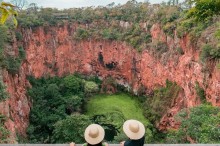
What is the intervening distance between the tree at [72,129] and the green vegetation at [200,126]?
5.55 m

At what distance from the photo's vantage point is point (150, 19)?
3047 centimetres

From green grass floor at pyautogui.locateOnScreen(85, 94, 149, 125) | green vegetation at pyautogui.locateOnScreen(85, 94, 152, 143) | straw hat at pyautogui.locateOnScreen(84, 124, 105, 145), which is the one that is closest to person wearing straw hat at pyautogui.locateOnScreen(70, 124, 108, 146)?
straw hat at pyautogui.locateOnScreen(84, 124, 105, 145)

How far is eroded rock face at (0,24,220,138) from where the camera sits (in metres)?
21.2

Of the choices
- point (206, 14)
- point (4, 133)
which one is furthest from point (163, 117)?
point (206, 14)

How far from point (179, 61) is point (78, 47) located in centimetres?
1521

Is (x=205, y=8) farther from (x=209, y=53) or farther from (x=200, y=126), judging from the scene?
(x=209, y=53)

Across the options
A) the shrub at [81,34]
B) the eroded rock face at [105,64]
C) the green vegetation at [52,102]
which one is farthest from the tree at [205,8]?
the shrub at [81,34]

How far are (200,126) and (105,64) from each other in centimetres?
2284

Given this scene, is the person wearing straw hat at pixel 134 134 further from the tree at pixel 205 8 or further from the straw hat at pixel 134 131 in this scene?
the tree at pixel 205 8

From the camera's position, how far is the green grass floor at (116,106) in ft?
86.3

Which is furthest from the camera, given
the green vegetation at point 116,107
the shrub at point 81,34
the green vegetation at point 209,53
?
the shrub at point 81,34

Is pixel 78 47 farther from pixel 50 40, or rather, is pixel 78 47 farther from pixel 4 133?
pixel 4 133

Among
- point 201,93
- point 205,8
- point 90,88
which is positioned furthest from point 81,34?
point 205,8

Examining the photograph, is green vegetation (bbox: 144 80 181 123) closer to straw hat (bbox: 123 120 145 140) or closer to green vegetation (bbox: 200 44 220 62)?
green vegetation (bbox: 200 44 220 62)
